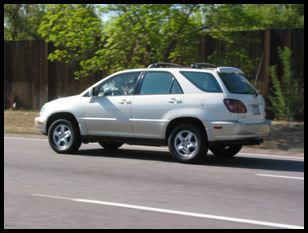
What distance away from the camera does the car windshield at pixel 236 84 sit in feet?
37.4

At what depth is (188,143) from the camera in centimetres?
1157

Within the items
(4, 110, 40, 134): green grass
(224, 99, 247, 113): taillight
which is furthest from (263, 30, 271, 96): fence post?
(224, 99, 247, 113): taillight

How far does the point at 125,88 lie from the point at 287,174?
3.71 m

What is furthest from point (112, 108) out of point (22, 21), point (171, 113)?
point (22, 21)

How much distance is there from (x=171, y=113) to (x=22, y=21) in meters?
22.8

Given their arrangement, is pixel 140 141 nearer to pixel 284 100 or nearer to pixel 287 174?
pixel 287 174

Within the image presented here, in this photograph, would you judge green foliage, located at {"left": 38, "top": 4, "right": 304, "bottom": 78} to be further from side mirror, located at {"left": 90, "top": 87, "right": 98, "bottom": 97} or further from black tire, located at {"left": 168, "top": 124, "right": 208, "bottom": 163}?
black tire, located at {"left": 168, "top": 124, "right": 208, "bottom": 163}

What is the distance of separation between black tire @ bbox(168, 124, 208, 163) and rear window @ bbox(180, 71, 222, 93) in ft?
2.47

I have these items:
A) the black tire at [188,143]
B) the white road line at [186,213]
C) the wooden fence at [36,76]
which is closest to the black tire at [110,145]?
the black tire at [188,143]

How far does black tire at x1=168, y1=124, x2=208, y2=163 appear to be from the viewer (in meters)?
11.4

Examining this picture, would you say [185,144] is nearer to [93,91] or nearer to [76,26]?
[93,91]

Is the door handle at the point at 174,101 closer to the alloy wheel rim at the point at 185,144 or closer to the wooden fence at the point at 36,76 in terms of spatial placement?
the alloy wheel rim at the point at 185,144
